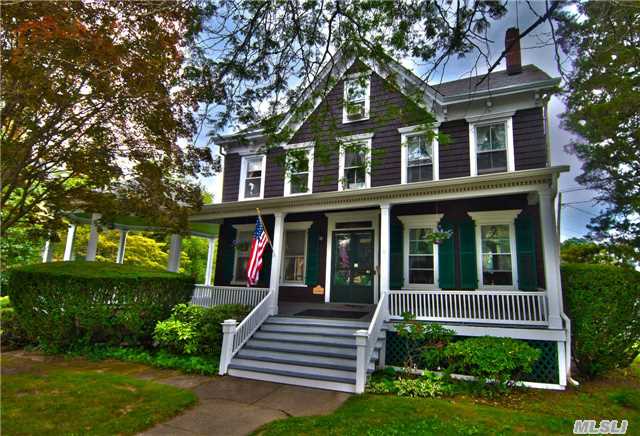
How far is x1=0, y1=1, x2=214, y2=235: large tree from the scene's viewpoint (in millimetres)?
4520

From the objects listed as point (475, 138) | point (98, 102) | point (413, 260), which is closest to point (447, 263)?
point (413, 260)

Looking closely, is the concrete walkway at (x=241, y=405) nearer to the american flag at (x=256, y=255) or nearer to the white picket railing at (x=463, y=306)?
the american flag at (x=256, y=255)

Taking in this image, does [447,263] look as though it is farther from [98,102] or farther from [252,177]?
[98,102]

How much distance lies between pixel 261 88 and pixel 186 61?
1.21 m

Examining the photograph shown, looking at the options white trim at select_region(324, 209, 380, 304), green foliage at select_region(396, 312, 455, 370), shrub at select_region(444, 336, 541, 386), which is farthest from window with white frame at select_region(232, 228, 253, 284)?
shrub at select_region(444, 336, 541, 386)

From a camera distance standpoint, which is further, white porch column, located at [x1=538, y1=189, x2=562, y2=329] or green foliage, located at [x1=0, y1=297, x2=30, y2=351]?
green foliage, located at [x1=0, y1=297, x2=30, y2=351]

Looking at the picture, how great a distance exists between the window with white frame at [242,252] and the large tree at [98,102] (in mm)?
4242

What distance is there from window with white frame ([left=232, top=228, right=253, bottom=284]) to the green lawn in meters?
5.51

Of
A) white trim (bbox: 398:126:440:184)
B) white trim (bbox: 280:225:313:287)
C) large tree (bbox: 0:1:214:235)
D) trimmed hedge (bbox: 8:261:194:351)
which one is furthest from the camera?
white trim (bbox: 280:225:313:287)

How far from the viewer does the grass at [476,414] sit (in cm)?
417

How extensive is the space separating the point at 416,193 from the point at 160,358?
6.47 m

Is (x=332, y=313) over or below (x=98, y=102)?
below

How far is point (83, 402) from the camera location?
4832mm

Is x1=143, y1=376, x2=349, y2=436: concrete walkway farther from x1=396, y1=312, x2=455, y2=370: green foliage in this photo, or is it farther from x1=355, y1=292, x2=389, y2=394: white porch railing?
x1=396, y1=312, x2=455, y2=370: green foliage
